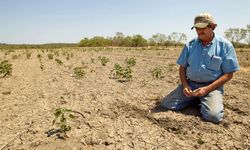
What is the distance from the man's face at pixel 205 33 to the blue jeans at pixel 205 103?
2.24 feet

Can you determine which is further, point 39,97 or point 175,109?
point 39,97

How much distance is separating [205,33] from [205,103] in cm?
94

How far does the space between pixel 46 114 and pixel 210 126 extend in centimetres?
234

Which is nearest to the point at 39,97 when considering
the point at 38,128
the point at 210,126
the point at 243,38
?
the point at 38,128

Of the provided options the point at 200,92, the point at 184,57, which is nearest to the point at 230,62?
the point at 200,92

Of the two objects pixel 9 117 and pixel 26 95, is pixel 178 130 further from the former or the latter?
pixel 26 95

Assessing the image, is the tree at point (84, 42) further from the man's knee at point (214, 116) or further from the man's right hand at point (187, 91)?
the man's knee at point (214, 116)

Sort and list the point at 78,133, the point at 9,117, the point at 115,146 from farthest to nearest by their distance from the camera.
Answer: the point at 9,117 < the point at 78,133 < the point at 115,146

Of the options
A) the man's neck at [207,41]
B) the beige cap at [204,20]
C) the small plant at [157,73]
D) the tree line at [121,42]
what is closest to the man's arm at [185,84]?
the man's neck at [207,41]

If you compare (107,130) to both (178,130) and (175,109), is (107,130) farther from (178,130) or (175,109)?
(175,109)

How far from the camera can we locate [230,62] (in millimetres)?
3697

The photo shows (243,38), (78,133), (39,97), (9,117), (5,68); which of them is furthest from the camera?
(243,38)

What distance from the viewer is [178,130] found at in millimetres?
3461

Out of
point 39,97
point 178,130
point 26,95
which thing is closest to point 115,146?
point 178,130
